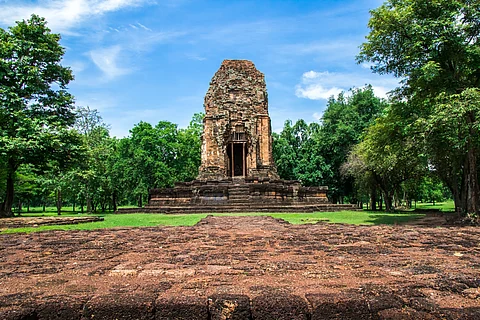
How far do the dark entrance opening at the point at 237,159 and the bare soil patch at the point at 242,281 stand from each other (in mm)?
19933

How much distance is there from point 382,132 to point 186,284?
11673 mm

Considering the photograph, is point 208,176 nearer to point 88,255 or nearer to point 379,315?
point 88,255

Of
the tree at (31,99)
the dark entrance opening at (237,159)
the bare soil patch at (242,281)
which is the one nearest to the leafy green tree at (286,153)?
the dark entrance opening at (237,159)

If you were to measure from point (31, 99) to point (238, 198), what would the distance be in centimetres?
1215

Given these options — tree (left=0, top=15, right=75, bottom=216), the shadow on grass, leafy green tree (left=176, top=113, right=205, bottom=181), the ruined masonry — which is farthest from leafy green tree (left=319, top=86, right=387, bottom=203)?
tree (left=0, top=15, right=75, bottom=216)

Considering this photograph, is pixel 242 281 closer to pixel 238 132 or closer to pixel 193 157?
pixel 238 132

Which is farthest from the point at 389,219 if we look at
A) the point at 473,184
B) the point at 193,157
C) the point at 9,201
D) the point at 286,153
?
the point at 193,157

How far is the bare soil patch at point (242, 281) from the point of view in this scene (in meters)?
2.32

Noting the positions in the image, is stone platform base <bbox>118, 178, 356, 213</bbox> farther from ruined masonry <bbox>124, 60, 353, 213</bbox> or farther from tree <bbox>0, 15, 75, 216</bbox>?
tree <bbox>0, 15, 75, 216</bbox>

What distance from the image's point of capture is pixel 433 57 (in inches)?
418

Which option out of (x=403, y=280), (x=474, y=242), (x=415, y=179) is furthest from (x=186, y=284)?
(x=415, y=179)

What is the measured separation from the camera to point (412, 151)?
12.3 metres

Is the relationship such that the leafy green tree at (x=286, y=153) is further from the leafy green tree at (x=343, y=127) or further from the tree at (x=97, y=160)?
the tree at (x=97, y=160)

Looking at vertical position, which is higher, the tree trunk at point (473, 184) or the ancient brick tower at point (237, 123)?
the ancient brick tower at point (237, 123)
